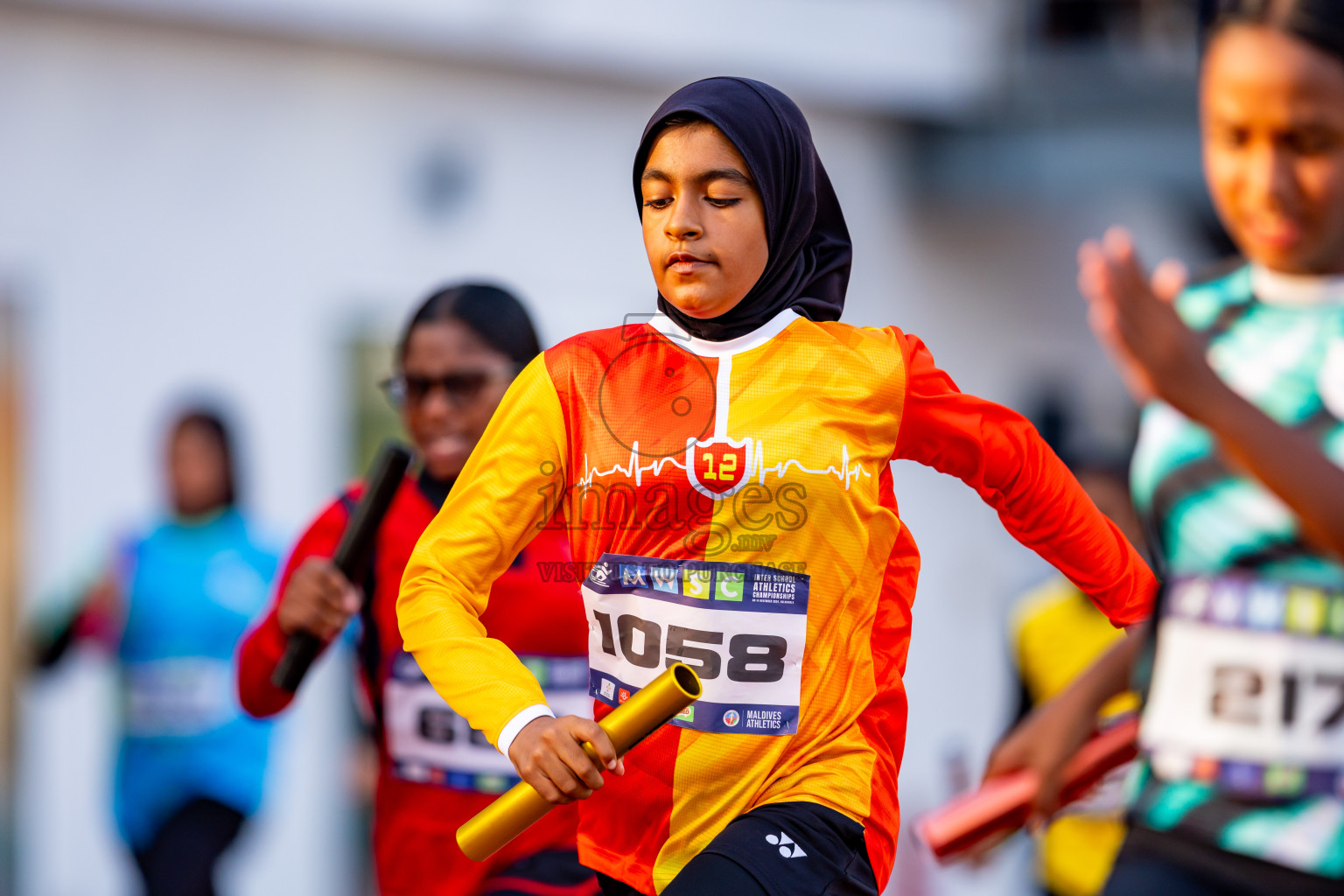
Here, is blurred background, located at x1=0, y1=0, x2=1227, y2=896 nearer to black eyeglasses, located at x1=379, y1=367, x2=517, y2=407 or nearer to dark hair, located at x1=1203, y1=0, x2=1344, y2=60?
black eyeglasses, located at x1=379, y1=367, x2=517, y2=407

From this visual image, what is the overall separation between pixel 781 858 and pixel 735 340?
0.88m

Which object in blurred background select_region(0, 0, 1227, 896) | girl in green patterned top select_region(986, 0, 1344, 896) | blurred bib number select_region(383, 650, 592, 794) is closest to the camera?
girl in green patterned top select_region(986, 0, 1344, 896)

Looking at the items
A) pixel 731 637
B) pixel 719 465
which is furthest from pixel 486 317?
pixel 731 637

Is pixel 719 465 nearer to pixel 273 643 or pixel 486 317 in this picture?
pixel 486 317

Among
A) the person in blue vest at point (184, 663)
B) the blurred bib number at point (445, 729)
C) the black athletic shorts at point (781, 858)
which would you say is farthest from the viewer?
the person in blue vest at point (184, 663)

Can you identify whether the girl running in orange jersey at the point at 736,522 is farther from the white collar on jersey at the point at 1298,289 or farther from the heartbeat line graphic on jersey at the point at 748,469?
the white collar on jersey at the point at 1298,289

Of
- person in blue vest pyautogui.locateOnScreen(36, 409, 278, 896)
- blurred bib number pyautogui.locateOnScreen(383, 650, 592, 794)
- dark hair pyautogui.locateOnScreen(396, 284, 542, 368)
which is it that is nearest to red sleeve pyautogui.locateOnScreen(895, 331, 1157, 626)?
blurred bib number pyautogui.locateOnScreen(383, 650, 592, 794)

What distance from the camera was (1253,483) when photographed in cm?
240

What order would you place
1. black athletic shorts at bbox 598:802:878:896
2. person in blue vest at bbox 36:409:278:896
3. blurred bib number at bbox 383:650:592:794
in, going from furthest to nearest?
person in blue vest at bbox 36:409:278:896 < blurred bib number at bbox 383:650:592:794 < black athletic shorts at bbox 598:802:878:896

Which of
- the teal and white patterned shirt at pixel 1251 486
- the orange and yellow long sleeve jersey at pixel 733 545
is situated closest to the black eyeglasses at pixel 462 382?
the orange and yellow long sleeve jersey at pixel 733 545

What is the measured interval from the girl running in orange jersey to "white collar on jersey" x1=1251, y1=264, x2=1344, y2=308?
0.56 metres

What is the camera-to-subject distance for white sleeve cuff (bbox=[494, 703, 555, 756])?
2.68 metres

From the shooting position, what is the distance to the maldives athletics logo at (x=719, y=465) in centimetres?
281

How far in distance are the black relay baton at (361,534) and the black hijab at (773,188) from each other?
3.24 ft
